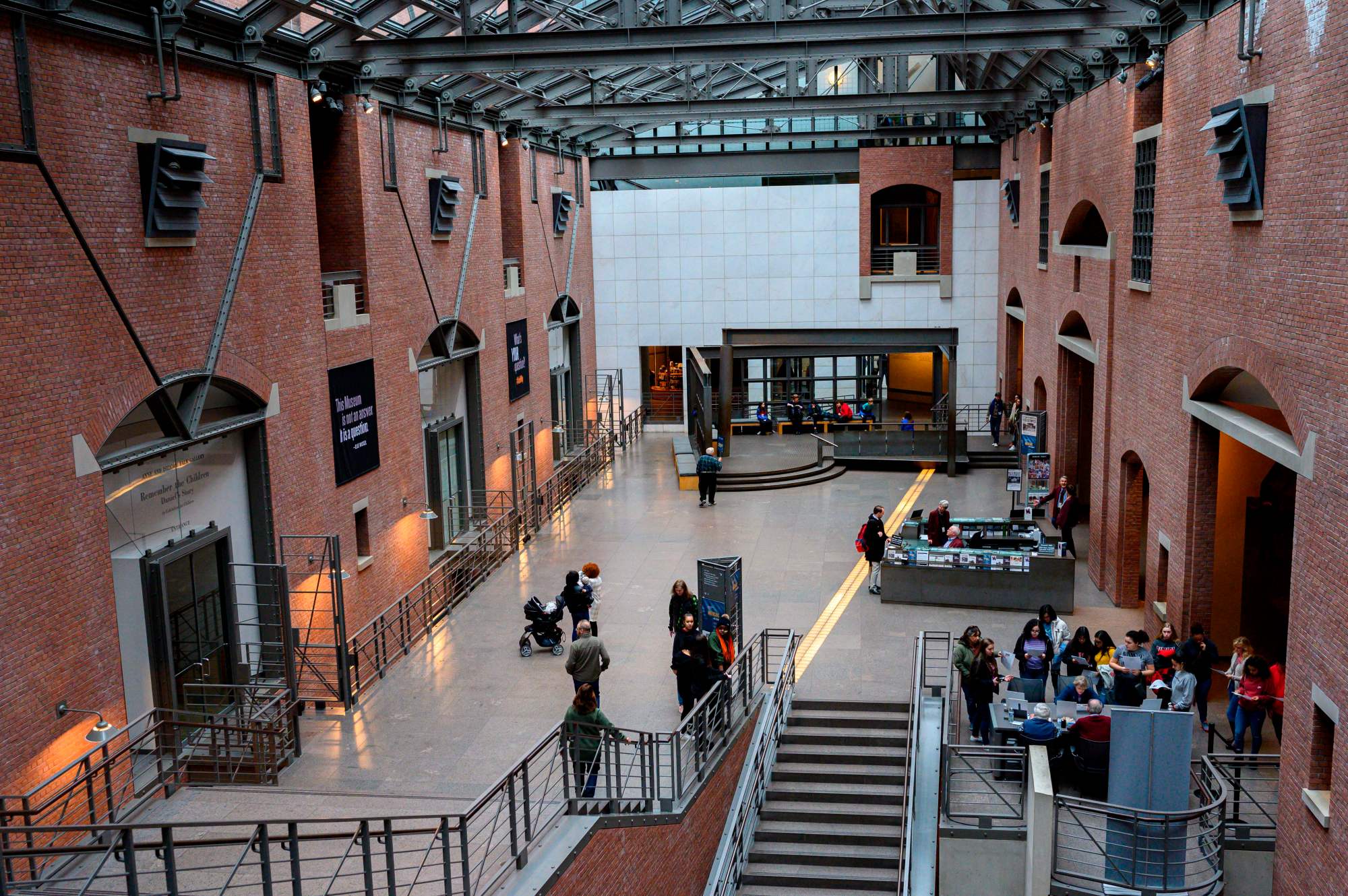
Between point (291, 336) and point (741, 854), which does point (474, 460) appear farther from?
point (741, 854)

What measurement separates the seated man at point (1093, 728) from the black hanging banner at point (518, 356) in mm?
13647

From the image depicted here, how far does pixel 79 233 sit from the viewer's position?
378 inches

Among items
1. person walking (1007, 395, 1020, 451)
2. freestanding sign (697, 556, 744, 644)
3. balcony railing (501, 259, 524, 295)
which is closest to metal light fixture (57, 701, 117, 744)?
freestanding sign (697, 556, 744, 644)

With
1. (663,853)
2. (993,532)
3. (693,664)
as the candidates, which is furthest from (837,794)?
(993,532)

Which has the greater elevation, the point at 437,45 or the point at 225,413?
the point at 437,45

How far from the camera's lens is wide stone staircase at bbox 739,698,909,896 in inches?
453

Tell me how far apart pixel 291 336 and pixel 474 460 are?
7.42 meters

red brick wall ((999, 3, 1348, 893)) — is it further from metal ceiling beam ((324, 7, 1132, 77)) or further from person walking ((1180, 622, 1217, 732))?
metal ceiling beam ((324, 7, 1132, 77))

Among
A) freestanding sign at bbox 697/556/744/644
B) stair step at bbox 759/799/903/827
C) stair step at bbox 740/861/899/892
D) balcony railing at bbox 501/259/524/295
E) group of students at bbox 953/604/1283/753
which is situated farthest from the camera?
balcony railing at bbox 501/259/524/295

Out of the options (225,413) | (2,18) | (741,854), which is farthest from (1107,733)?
(2,18)

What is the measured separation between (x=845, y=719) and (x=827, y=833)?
4.86 ft

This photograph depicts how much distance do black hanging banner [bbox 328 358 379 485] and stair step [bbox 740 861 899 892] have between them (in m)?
6.97

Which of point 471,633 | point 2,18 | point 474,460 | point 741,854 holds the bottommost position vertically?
point 741,854

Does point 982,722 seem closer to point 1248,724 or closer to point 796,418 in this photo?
point 1248,724
